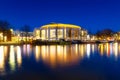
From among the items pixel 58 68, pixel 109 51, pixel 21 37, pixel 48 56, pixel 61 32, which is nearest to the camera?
pixel 58 68

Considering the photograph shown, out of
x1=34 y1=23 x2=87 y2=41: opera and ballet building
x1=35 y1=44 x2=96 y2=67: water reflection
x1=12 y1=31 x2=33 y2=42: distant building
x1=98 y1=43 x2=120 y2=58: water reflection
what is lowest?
x1=98 y1=43 x2=120 y2=58: water reflection

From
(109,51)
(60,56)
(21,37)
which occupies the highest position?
(21,37)

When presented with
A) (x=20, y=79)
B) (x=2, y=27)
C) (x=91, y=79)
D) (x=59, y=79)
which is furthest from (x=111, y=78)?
(x=2, y=27)

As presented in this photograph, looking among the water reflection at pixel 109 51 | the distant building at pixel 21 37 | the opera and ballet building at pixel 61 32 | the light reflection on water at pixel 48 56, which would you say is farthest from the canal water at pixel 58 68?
the opera and ballet building at pixel 61 32

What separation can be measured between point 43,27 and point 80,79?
182225mm

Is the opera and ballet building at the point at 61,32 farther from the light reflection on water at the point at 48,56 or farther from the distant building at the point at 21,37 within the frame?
the light reflection on water at the point at 48,56

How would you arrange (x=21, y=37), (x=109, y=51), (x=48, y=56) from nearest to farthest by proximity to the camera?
(x=48, y=56) → (x=109, y=51) → (x=21, y=37)

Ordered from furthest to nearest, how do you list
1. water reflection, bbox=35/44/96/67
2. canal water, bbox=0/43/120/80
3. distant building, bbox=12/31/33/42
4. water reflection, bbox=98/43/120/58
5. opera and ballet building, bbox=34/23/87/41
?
opera and ballet building, bbox=34/23/87/41 < distant building, bbox=12/31/33/42 < water reflection, bbox=98/43/120/58 < water reflection, bbox=35/44/96/67 < canal water, bbox=0/43/120/80

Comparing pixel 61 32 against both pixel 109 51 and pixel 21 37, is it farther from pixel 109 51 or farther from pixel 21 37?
pixel 109 51

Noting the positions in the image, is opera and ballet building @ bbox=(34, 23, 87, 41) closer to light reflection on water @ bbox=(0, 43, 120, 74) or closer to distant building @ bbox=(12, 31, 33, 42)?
distant building @ bbox=(12, 31, 33, 42)

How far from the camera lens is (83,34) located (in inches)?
7362

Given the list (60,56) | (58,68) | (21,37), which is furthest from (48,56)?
(21,37)

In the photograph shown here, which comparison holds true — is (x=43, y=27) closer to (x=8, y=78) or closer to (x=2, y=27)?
(x=2, y=27)

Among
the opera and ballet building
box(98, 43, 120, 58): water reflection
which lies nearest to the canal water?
box(98, 43, 120, 58): water reflection
